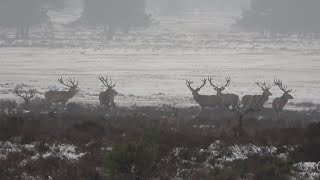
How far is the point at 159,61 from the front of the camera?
52.7 metres

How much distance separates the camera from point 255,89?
32.8 meters

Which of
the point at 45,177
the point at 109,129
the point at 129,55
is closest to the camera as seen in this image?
the point at 45,177

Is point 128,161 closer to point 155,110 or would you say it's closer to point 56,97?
point 155,110

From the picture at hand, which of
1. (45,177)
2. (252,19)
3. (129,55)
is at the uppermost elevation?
(252,19)

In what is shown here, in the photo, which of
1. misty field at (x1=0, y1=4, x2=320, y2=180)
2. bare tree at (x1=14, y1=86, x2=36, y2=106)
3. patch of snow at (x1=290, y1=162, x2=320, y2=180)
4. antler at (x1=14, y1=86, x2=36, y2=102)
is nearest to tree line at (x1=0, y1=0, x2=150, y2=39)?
misty field at (x1=0, y1=4, x2=320, y2=180)

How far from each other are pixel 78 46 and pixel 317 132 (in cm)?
5559

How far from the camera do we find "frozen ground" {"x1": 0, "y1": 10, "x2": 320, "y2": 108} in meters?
32.7

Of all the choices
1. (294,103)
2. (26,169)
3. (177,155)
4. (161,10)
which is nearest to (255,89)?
(294,103)

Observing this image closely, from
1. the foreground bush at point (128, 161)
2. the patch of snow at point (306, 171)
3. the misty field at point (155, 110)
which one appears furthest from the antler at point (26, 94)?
the foreground bush at point (128, 161)

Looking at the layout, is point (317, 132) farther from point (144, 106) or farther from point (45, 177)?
point (144, 106)

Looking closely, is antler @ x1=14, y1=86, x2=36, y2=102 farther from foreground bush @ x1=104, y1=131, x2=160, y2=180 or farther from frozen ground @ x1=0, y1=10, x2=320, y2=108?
foreground bush @ x1=104, y1=131, x2=160, y2=180

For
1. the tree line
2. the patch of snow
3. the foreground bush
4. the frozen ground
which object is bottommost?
the patch of snow

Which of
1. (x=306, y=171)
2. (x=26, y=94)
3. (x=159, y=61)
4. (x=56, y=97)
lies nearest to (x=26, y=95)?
(x=26, y=94)

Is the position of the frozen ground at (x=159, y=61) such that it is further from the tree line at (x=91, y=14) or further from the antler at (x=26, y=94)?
the tree line at (x=91, y=14)
